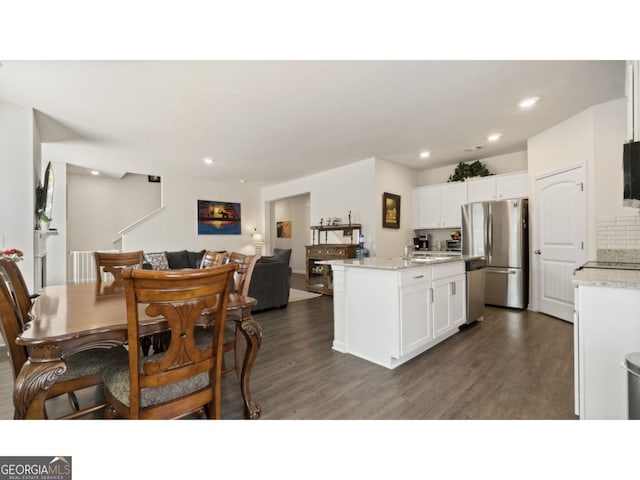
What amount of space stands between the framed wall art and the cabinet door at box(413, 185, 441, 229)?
1.91ft

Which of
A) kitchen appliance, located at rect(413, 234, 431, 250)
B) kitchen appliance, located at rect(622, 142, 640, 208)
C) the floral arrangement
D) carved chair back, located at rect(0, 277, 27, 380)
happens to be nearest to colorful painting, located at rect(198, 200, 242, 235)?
the floral arrangement

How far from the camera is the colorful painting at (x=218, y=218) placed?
6941 millimetres

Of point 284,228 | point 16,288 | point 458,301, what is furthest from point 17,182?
point 284,228

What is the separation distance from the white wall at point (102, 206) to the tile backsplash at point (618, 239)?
8.98 m

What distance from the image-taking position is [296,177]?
21.3ft

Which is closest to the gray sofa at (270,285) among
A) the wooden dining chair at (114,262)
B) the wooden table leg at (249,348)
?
the wooden dining chair at (114,262)

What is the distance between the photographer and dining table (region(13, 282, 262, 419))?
103cm

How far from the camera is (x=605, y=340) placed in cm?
147

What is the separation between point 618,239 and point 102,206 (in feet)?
31.4

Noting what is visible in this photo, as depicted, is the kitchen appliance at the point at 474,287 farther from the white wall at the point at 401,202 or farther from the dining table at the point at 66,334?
the dining table at the point at 66,334

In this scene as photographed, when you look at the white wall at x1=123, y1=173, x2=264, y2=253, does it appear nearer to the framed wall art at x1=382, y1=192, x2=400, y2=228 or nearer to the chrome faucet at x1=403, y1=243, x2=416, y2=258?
the framed wall art at x1=382, y1=192, x2=400, y2=228
